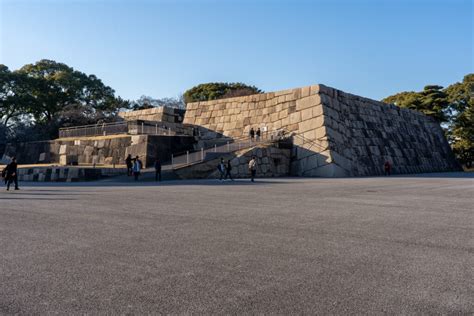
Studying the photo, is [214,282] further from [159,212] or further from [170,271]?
[159,212]

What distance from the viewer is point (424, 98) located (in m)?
51.7

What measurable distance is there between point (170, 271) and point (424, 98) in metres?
55.3

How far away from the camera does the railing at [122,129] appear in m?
29.8

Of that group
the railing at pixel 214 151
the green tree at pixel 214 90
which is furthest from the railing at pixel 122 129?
the green tree at pixel 214 90

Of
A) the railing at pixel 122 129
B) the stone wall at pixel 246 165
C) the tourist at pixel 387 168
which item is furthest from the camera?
the tourist at pixel 387 168

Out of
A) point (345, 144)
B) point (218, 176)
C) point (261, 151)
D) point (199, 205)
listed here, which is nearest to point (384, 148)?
point (345, 144)

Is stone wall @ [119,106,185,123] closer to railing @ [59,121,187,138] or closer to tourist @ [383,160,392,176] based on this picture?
railing @ [59,121,187,138]

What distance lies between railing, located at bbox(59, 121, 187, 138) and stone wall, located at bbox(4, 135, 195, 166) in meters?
1.13

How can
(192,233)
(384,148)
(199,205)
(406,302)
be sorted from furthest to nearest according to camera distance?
(384,148) → (199,205) → (192,233) → (406,302)

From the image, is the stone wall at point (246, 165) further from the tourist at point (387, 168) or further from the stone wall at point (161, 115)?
the stone wall at point (161, 115)

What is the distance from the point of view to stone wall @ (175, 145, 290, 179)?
78.2 ft

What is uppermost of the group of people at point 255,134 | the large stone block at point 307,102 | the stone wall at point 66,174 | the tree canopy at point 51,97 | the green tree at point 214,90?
the green tree at point 214,90

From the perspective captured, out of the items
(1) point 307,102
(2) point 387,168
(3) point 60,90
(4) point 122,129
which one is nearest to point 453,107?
(2) point 387,168

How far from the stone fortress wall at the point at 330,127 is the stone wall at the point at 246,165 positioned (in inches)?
50.7
